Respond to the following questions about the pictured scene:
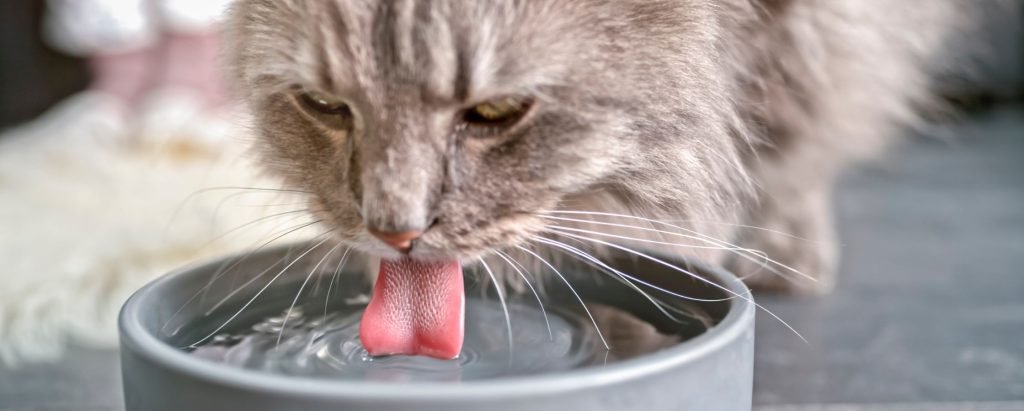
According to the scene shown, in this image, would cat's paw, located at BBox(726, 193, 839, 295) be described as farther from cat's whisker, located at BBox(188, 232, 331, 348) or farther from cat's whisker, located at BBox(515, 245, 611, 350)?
cat's whisker, located at BBox(188, 232, 331, 348)

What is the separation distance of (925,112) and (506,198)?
103cm

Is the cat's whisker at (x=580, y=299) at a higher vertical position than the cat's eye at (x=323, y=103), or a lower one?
lower

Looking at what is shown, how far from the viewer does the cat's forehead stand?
2.32 feet

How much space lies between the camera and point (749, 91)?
95 cm

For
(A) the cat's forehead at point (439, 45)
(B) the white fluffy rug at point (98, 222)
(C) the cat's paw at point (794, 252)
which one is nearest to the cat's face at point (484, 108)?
(A) the cat's forehead at point (439, 45)

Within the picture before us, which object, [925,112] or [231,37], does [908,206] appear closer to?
[925,112]

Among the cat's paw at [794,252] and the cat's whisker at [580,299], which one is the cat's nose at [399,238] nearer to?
the cat's whisker at [580,299]

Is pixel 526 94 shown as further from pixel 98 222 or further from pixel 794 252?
pixel 98 222

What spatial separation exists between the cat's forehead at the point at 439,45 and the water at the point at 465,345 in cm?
21

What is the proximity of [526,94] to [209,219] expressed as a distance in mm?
994

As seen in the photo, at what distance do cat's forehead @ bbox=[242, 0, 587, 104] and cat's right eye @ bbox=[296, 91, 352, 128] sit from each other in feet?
0.11

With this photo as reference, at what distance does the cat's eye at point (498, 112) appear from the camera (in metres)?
0.75

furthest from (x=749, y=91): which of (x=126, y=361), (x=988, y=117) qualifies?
(x=988, y=117)

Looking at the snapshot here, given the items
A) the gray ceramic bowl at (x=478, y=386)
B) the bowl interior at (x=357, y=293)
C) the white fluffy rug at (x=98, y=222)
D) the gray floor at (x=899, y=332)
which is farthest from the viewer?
the white fluffy rug at (x=98, y=222)
